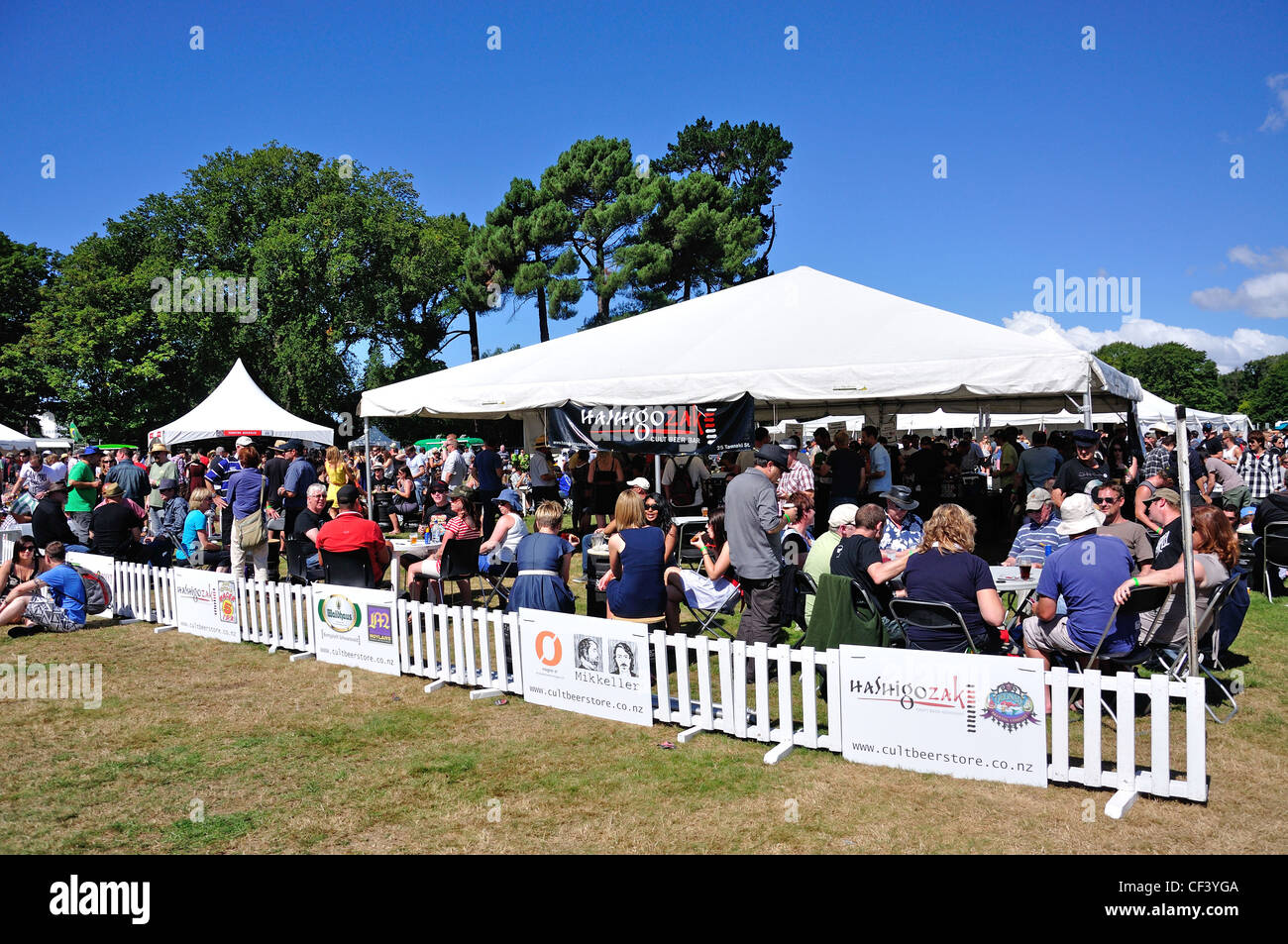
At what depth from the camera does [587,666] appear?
5.30m

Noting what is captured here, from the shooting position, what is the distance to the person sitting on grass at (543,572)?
19.2 ft

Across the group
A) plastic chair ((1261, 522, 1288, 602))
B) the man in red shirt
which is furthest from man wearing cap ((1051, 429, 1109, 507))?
the man in red shirt

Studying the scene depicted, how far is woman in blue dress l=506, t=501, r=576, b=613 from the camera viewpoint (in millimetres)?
5863

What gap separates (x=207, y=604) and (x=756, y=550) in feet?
18.4

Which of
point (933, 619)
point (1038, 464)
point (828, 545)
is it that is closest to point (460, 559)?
point (828, 545)

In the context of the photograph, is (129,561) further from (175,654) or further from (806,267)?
(806,267)

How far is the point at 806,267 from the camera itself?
10.6m

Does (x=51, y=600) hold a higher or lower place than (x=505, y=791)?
higher

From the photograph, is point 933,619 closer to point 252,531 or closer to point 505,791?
point 505,791

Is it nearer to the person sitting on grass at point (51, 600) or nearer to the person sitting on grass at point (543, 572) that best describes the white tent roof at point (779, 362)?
the person sitting on grass at point (543, 572)

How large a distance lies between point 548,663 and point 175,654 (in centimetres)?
396

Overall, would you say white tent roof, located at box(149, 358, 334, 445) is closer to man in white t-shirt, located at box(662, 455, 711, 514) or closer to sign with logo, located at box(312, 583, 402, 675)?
man in white t-shirt, located at box(662, 455, 711, 514)

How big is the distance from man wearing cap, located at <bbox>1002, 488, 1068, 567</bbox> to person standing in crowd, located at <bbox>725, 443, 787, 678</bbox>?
2.17 meters

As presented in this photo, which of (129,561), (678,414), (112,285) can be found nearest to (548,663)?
(678,414)
